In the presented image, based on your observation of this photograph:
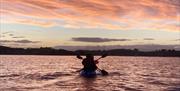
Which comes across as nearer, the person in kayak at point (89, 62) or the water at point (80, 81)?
the water at point (80, 81)

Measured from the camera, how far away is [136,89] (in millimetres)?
35219

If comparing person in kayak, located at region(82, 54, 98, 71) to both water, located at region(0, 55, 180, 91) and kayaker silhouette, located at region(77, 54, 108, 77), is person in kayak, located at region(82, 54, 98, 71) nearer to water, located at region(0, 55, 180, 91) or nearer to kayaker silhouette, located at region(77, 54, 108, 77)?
kayaker silhouette, located at region(77, 54, 108, 77)

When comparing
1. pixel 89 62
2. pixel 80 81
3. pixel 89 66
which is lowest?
pixel 80 81

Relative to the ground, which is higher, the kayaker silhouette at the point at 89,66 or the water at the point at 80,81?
the kayaker silhouette at the point at 89,66

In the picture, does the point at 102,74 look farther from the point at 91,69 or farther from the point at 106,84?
the point at 106,84

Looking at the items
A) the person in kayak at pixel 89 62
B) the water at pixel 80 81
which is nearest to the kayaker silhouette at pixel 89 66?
the person in kayak at pixel 89 62

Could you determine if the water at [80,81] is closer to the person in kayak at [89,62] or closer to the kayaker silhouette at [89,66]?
the kayaker silhouette at [89,66]

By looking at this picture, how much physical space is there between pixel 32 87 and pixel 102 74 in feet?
64.3

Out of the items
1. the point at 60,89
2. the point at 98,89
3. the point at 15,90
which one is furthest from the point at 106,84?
the point at 15,90

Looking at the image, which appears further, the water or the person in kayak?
the person in kayak

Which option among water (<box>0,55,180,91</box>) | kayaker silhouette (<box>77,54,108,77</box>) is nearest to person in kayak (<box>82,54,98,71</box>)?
kayaker silhouette (<box>77,54,108,77</box>)

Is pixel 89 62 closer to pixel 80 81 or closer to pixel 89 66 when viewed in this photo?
pixel 89 66

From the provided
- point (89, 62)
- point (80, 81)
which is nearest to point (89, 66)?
point (89, 62)

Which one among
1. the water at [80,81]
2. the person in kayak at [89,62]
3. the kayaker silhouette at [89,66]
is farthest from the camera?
the kayaker silhouette at [89,66]
